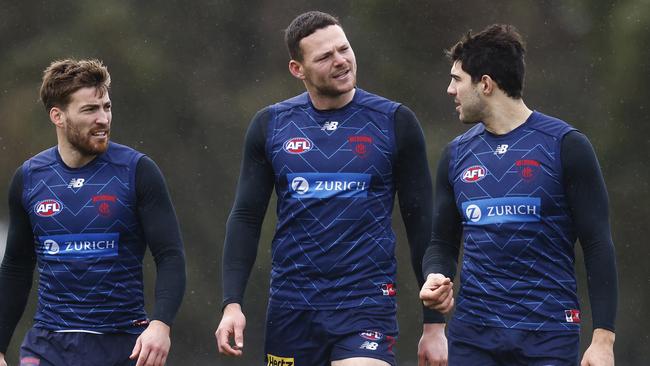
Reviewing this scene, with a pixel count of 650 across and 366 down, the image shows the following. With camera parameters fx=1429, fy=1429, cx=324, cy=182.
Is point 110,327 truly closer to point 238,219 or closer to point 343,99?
point 238,219

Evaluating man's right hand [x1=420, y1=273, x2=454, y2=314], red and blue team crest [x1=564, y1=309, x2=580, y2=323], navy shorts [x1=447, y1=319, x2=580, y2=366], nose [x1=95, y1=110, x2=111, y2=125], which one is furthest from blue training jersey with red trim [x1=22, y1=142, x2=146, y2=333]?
red and blue team crest [x1=564, y1=309, x2=580, y2=323]

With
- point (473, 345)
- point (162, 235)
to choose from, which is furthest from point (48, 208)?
point (473, 345)

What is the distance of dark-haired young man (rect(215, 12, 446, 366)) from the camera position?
6.20m

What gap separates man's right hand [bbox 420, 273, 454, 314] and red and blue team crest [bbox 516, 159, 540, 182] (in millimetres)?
557

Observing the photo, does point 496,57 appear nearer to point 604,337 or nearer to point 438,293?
point 438,293

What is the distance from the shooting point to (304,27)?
21.5 feet

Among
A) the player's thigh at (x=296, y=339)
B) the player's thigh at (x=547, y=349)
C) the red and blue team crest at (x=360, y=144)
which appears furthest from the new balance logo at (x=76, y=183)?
the player's thigh at (x=547, y=349)

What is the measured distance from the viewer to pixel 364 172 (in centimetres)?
629

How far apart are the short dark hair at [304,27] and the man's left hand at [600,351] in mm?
1902

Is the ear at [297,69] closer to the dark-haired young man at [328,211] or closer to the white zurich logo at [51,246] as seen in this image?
the dark-haired young man at [328,211]

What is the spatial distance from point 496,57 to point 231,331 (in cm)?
164

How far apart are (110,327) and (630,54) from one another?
32.5ft

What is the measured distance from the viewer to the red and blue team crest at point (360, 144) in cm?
632

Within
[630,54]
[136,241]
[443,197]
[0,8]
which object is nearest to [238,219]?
[136,241]
